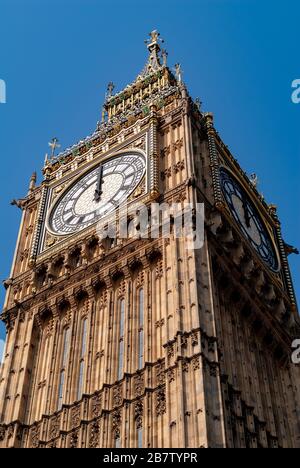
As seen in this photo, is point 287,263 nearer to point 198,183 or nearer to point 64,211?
point 198,183

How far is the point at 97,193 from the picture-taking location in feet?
137

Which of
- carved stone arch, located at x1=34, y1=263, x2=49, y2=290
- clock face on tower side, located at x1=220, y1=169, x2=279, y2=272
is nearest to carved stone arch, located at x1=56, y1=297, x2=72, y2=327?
carved stone arch, located at x1=34, y1=263, x2=49, y2=290

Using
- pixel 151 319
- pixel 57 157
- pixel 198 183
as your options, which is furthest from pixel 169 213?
pixel 57 157

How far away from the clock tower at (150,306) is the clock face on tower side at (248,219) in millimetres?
114

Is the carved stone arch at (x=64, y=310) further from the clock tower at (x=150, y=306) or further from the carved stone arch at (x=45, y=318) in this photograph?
the carved stone arch at (x=45, y=318)

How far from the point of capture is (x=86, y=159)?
4512 centimetres

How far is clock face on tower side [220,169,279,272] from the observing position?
41.4 m

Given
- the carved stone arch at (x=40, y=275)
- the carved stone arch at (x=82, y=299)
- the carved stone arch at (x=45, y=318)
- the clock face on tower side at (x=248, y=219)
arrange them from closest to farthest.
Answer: the carved stone arch at (x=82, y=299), the carved stone arch at (x=45, y=318), the carved stone arch at (x=40, y=275), the clock face on tower side at (x=248, y=219)

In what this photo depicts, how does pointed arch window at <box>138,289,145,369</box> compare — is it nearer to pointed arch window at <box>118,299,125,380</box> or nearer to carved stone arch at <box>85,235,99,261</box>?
pointed arch window at <box>118,299,125,380</box>

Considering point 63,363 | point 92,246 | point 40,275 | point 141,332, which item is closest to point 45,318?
point 40,275

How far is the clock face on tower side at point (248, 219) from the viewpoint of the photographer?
136ft

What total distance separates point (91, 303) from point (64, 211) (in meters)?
7.11

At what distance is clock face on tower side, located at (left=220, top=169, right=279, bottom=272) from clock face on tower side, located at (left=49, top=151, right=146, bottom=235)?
3905mm

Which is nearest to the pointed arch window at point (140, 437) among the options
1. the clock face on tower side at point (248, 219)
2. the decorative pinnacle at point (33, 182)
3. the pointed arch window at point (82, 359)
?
the pointed arch window at point (82, 359)
